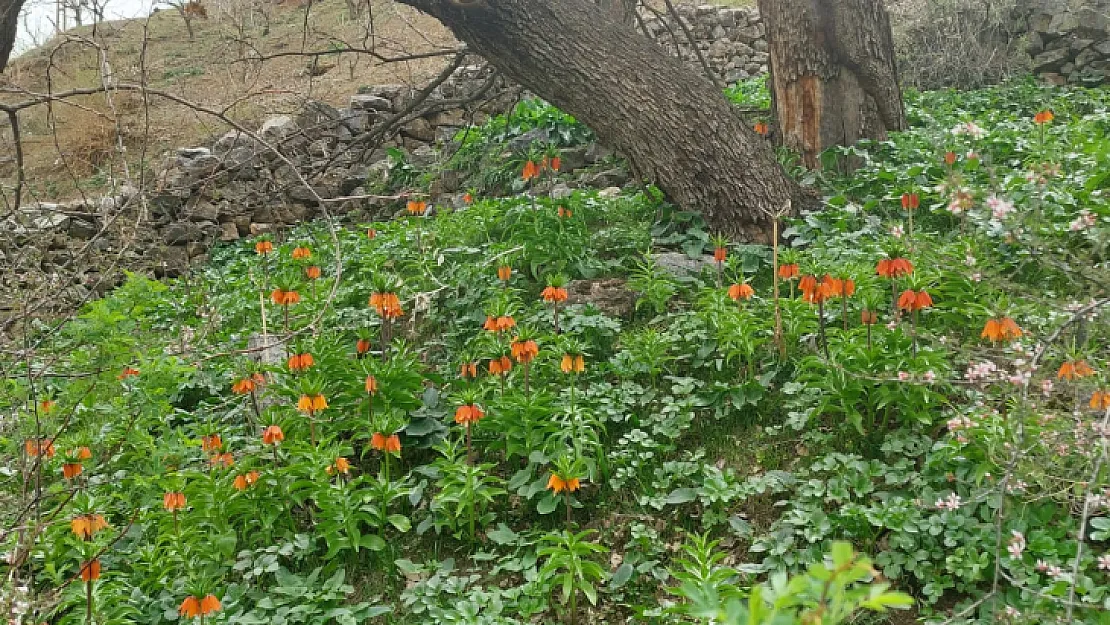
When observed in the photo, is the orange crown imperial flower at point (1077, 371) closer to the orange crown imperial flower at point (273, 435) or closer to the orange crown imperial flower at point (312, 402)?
the orange crown imperial flower at point (312, 402)

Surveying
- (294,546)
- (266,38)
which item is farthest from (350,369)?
(266,38)

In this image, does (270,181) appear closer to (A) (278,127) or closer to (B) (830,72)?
(A) (278,127)

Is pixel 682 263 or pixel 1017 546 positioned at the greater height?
pixel 682 263

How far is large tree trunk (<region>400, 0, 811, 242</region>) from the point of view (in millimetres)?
5113

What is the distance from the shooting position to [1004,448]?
2.71m

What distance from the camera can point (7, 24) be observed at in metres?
4.11

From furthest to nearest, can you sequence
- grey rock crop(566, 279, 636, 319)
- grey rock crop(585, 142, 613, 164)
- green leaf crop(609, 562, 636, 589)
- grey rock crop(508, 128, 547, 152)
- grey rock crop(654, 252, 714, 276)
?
grey rock crop(508, 128, 547, 152), grey rock crop(585, 142, 613, 164), grey rock crop(654, 252, 714, 276), grey rock crop(566, 279, 636, 319), green leaf crop(609, 562, 636, 589)

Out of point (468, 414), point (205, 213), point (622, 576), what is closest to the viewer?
point (622, 576)

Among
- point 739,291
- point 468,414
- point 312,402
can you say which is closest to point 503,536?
point 468,414

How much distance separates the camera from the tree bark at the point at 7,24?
4.04 metres

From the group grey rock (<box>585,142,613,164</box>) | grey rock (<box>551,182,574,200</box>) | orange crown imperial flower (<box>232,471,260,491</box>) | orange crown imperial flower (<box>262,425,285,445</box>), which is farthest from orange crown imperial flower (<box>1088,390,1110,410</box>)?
grey rock (<box>585,142,613,164</box>)

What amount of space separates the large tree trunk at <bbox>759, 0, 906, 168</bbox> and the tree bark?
4.54m

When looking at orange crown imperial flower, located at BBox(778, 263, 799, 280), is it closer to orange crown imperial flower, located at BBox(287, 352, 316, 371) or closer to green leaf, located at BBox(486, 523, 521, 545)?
green leaf, located at BBox(486, 523, 521, 545)

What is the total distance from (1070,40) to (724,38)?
14.0 ft
